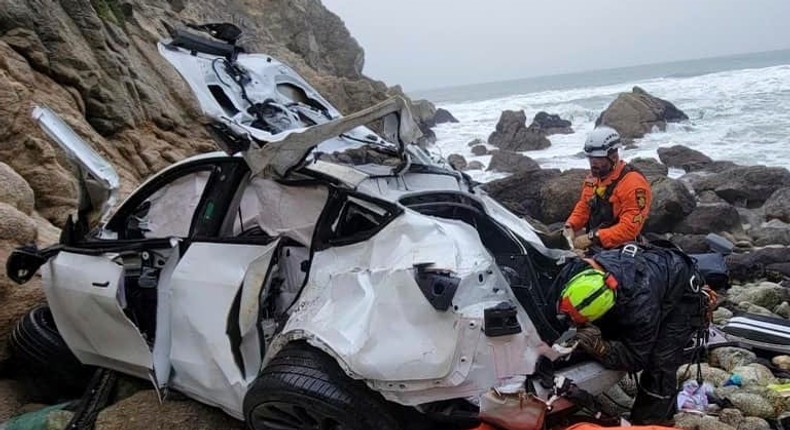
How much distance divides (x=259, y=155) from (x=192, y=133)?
8853 mm

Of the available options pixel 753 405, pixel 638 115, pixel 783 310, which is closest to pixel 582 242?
pixel 753 405

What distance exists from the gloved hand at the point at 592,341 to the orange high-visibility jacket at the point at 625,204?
92.9 inches

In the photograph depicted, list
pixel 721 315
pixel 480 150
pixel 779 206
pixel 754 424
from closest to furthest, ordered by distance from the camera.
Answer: pixel 754 424
pixel 721 315
pixel 779 206
pixel 480 150

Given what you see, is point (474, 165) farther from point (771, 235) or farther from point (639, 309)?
point (639, 309)

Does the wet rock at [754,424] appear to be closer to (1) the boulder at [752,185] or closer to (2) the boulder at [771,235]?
(2) the boulder at [771,235]

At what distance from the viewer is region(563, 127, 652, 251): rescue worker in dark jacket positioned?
5.29 metres

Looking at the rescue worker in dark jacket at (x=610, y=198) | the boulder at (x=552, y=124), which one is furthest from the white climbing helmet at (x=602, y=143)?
the boulder at (x=552, y=124)

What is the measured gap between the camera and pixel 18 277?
420 centimetres

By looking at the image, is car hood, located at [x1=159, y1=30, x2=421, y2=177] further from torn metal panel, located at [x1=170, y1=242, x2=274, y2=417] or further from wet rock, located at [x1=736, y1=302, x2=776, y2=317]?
wet rock, located at [x1=736, y1=302, x2=776, y2=317]

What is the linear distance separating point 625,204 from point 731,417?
190cm

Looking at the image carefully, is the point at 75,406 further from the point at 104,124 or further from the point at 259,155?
the point at 104,124

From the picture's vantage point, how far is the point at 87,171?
4020mm

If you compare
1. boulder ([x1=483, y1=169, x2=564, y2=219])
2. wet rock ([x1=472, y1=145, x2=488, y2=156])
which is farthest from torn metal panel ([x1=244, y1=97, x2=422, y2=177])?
wet rock ([x1=472, y1=145, x2=488, y2=156])

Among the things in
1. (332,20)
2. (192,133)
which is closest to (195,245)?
(192,133)
